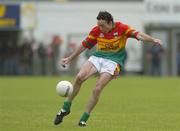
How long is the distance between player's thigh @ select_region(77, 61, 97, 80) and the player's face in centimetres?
71

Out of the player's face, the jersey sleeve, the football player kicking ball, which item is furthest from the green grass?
the player's face

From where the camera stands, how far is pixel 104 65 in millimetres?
13938

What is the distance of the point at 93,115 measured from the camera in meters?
16.7

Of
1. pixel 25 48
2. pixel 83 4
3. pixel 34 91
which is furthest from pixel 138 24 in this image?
pixel 34 91

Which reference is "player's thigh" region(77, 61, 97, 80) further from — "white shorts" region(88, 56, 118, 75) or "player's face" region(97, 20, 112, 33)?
"player's face" region(97, 20, 112, 33)

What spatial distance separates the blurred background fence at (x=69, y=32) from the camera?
4806cm

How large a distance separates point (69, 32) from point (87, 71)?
36097mm

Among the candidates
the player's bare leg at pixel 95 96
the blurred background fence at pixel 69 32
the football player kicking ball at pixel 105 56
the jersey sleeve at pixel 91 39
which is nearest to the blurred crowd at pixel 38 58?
the blurred background fence at pixel 69 32

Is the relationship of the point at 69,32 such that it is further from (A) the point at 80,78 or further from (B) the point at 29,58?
(A) the point at 80,78

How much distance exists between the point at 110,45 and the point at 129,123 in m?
1.72

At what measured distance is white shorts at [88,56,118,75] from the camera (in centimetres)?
1388

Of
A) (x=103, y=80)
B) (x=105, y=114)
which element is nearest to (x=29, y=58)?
(x=105, y=114)

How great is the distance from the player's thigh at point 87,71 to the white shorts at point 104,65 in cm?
7

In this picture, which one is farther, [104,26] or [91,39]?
[91,39]
